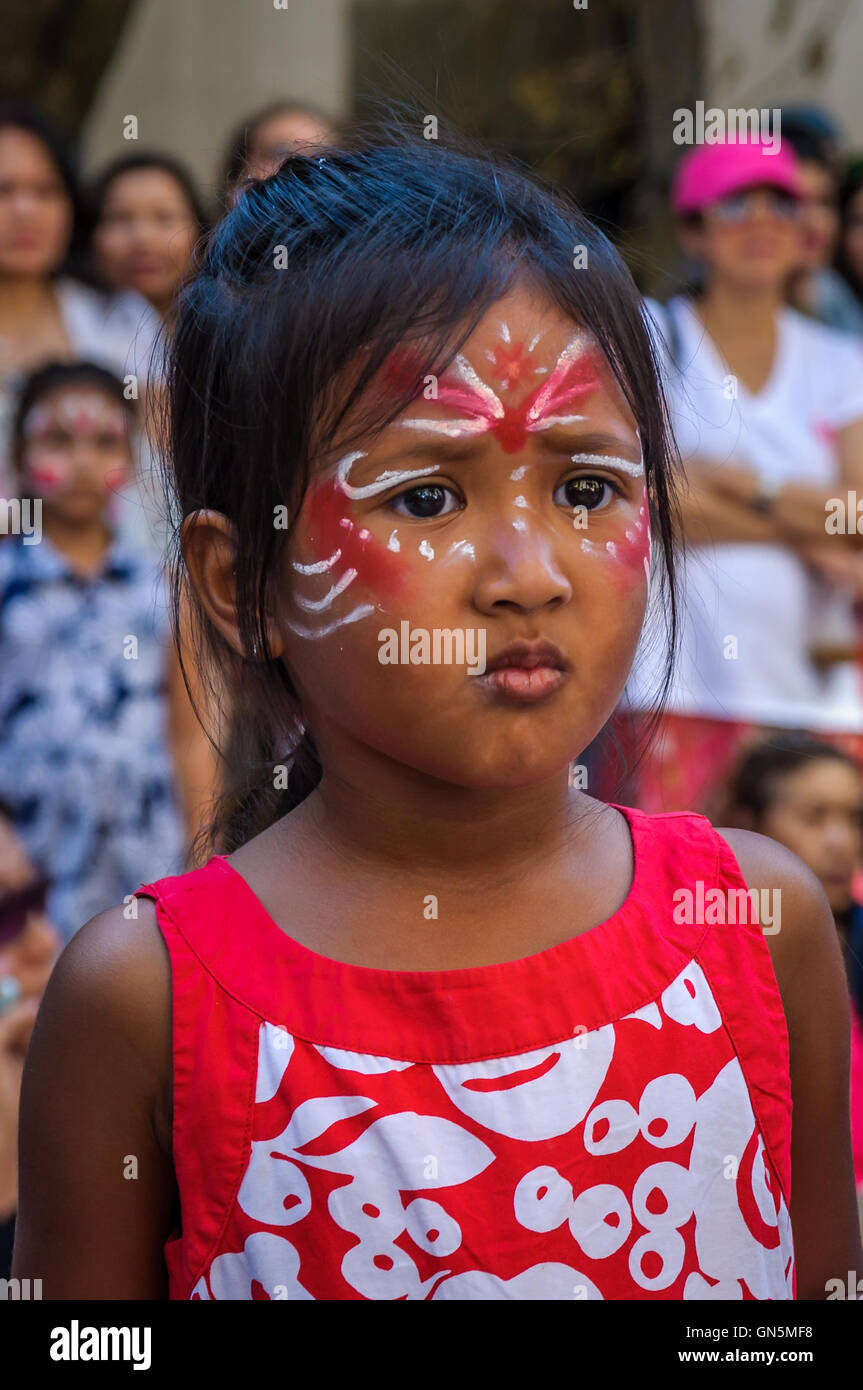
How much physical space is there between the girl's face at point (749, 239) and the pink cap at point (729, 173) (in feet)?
0.07

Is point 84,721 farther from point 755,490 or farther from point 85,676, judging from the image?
point 755,490

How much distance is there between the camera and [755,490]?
11.9 feet

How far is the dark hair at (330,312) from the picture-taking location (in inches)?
55.3

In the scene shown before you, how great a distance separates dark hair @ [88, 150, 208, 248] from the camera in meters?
4.04

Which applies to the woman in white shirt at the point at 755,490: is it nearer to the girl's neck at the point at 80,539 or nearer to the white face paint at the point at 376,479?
the girl's neck at the point at 80,539

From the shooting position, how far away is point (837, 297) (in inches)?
169

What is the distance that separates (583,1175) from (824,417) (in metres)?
2.82

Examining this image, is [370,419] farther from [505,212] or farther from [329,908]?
[329,908]

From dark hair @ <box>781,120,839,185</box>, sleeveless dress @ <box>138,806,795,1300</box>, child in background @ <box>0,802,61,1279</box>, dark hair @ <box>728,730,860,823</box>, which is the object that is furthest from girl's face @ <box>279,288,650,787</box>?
dark hair @ <box>781,120,839,185</box>

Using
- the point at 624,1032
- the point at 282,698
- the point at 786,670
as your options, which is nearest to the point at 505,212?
the point at 282,698

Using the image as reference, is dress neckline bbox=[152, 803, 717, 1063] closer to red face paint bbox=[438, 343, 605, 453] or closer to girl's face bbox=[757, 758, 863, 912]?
red face paint bbox=[438, 343, 605, 453]

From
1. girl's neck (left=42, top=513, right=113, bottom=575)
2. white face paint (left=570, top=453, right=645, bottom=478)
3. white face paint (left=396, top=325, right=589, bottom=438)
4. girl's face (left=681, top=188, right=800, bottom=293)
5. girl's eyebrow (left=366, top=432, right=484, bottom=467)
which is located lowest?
girl's eyebrow (left=366, top=432, right=484, bottom=467)

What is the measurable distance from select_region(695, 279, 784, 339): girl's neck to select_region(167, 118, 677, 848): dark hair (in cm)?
220

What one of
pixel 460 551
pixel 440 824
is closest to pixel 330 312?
pixel 460 551
